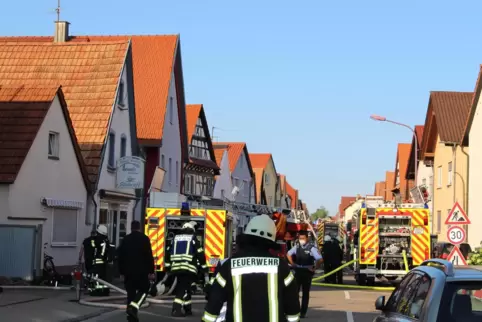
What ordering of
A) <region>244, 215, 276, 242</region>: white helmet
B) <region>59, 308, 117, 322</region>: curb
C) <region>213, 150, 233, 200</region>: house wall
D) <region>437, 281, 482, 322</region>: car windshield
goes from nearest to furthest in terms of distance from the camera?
<region>244, 215, 276, 242</region>: white helmet < <region>437, 281, 482, 322</region>: car windshield < <region>59, 308, 117, 322</region>: curb < <region>213, 150, 233, 200</region>: house wall

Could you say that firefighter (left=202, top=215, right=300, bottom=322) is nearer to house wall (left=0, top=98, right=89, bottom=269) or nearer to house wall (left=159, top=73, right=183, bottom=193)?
house wall (left=0, top=98, right=89, bottom=269)

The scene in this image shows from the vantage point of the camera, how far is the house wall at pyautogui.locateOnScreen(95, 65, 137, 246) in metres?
31.6

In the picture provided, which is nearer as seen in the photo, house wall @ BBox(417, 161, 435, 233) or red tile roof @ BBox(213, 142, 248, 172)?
house wall @ BBox(417, 161, 435, 233)

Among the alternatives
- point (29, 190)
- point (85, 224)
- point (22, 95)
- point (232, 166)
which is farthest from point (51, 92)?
point (232, 166)

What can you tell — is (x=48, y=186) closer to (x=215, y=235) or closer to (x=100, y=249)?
(x=215, y=235)

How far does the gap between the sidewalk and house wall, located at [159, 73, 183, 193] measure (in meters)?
21.6

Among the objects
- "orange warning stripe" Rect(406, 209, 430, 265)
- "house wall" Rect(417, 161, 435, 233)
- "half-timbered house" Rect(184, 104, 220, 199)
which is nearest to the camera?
"orange warning stripe" Rect(406, 209, 430, 265)

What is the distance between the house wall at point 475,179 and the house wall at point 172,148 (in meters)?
13.5

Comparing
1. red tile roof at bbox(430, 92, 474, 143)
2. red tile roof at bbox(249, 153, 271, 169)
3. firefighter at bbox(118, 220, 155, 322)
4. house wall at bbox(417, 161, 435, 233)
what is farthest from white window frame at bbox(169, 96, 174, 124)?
red tile roof at bbox(249, 153, 271, 169)

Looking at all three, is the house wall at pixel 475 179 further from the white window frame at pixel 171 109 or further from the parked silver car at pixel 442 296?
the parked silver car at pixel 442 296

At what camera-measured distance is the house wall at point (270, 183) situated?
96.9m

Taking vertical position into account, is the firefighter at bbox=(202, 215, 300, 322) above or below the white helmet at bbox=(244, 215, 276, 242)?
below

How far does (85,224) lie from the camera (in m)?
29.7

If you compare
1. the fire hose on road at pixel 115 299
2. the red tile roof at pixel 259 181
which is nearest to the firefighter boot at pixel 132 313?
the fire hose on road at pixel 115 299
